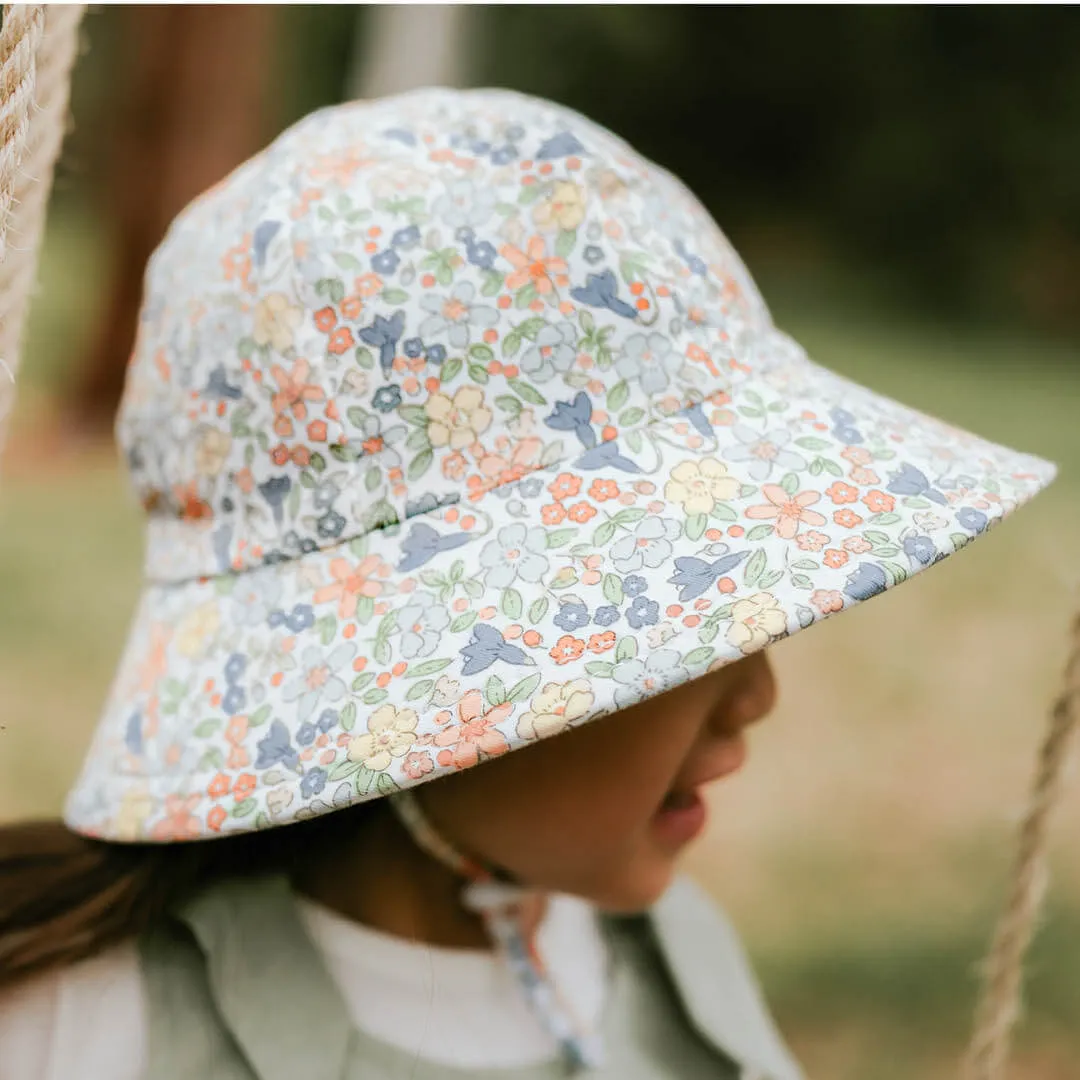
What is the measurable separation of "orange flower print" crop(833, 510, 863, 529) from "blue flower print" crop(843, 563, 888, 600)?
4 cm

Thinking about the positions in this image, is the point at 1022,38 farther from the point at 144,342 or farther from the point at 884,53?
the point at 144,342

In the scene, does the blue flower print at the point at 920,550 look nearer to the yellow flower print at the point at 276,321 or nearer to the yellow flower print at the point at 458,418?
the yellow flower print at the point at 458,418

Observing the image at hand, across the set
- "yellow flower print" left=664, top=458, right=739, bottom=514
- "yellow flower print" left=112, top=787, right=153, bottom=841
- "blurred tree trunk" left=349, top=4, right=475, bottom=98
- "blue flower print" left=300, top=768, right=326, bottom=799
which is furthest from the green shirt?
"blurred tree trunk" left=349, top=4, right=475, bottom=98

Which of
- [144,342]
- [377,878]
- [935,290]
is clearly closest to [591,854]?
[377,878]

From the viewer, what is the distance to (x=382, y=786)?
703 mm

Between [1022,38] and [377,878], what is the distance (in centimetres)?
739

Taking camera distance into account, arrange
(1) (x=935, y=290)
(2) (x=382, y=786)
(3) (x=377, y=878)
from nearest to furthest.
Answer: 1. (2) (x=382, y=786)
2. (3) (x=377, y=878)
3. (1) (x=935, y=290)

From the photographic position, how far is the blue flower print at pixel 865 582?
716 millimetres

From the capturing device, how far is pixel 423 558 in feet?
2.59

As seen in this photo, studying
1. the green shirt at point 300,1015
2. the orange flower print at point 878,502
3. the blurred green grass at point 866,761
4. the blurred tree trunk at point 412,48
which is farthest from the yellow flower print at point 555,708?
the blurred tree trunk at point 412,48

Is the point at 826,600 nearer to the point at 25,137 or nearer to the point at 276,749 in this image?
the point at 276,749

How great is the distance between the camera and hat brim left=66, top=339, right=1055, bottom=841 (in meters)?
0.71

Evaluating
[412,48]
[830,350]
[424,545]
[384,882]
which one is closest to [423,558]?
[424,545]

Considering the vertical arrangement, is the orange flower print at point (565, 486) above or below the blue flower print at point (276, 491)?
above
